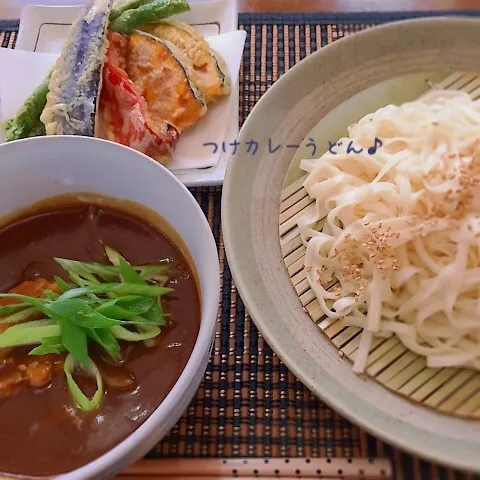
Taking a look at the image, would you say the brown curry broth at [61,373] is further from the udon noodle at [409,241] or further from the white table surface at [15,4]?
the white table surface at [15,4]

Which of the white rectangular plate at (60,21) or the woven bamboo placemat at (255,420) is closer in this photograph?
the woven bamboo placemat at (255,420)

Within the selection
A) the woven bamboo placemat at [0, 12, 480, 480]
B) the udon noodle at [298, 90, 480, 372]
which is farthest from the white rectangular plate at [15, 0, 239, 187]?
the woven bamboo placemat at [0, 12, 480, 480]

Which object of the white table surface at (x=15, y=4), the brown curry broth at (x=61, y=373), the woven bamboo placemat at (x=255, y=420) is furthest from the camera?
the white table surface at (x=15, y=4)

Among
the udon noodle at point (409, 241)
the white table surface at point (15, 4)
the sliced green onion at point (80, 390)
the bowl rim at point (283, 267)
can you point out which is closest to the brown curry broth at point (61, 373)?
the sliced green onion at point (80, 390)

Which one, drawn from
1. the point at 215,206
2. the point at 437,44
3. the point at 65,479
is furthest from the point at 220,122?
the point at 65,479

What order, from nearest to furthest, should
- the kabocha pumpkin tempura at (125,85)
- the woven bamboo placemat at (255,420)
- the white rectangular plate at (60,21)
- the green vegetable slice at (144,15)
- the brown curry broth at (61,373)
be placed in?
1. the brown curry broth at (61,373)
2. the woven bamboo placemat at (255,420)
3. the kabocha pumpkin tempura at (125,85)
4. the green vegetable slice at (144,15)
5. the white rectangular plate at (60,21)

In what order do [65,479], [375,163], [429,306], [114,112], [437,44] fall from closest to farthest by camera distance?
[65,479]
[429,306]
[375,163]
[437,44]
[114,112]

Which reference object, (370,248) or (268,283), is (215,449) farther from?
(370,248)

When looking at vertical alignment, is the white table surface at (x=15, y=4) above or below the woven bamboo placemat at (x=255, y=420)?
above
